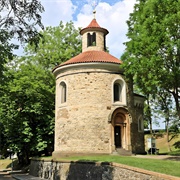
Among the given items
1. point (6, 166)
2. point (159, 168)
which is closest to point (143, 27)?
point (159, 168)

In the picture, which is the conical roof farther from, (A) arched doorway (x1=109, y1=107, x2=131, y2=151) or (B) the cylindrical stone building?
(A) arched doorway (x1=109, y1=107, x2=131, y2=151)

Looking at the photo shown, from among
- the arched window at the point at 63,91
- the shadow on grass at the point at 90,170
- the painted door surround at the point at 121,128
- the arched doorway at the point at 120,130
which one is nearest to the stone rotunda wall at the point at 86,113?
the arched window at the point at 63,91

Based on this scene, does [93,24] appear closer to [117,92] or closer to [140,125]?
[117,92]

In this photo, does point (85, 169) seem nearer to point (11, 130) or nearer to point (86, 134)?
point (86, 134)

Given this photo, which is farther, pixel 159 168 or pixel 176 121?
pixel 176 121

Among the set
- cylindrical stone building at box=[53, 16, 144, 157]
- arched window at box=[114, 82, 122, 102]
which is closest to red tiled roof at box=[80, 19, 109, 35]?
cylindrical stone building at box=[53, 16, 144, 157]

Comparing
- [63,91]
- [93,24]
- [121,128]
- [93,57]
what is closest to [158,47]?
[93,57]

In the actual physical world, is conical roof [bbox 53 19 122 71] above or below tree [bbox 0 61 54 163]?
above

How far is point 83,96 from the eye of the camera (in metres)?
22.0

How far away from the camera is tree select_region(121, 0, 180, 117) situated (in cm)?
1548

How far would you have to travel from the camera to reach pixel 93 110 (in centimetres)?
2158

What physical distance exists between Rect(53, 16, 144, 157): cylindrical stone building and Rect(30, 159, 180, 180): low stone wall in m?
2.23

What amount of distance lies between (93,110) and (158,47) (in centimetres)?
800

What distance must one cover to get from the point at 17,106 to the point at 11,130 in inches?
119
